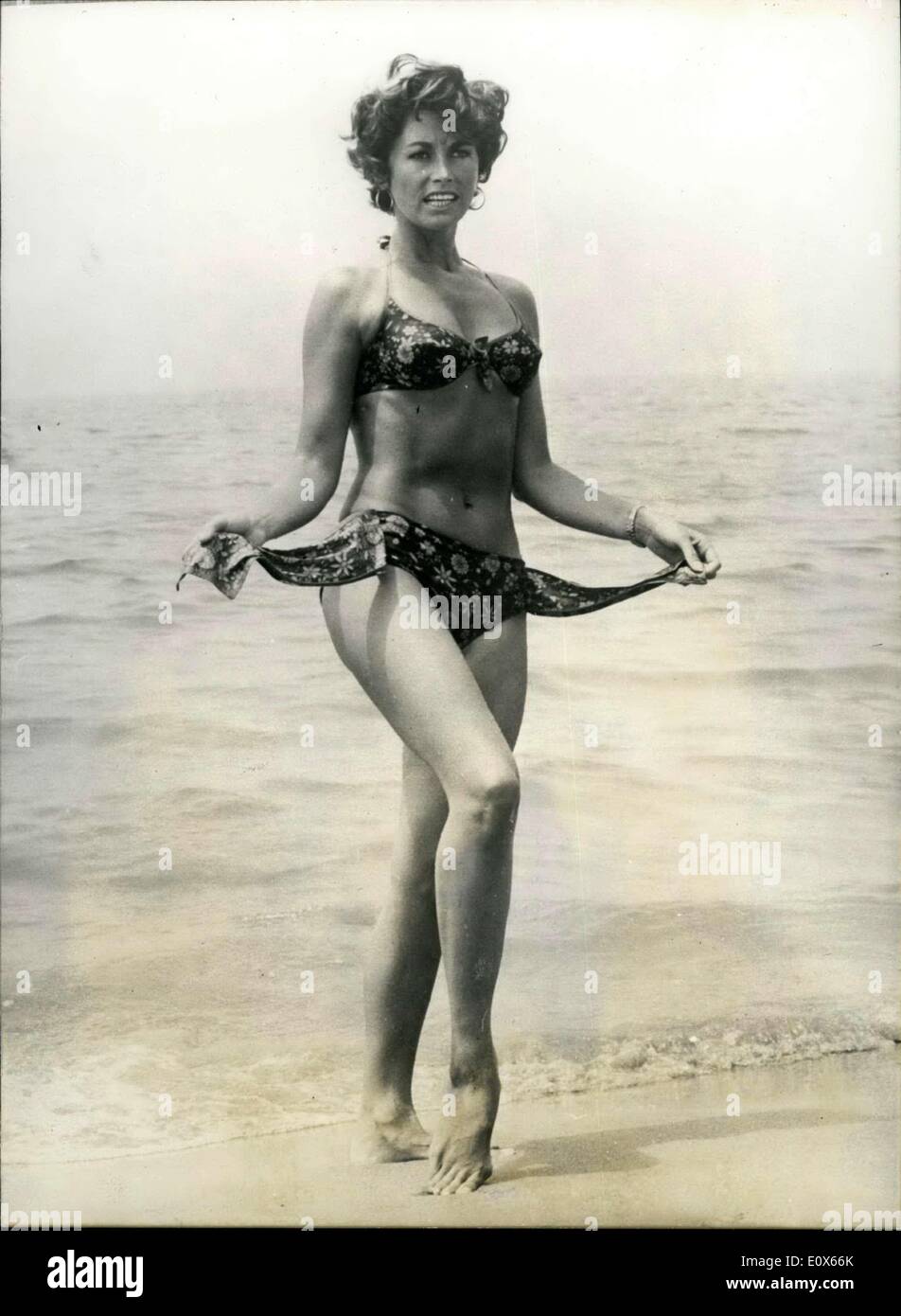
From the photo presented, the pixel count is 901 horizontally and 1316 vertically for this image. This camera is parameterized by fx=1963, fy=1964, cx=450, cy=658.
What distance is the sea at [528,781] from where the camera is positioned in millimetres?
5547

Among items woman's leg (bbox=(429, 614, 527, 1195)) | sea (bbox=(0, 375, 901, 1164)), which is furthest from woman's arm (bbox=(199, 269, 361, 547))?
woman's leg (bbox=(429, 614, 527, 1195))

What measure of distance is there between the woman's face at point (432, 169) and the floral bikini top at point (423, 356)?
19 centimetres

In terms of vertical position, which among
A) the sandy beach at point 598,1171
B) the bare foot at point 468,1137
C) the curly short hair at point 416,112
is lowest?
the sandy beach at point 598,1171

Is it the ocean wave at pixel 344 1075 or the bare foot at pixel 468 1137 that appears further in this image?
the ocean wave at pixel 344 1075

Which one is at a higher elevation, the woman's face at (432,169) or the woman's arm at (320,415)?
the woman's face at (432,169)

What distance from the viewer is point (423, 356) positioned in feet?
16.4

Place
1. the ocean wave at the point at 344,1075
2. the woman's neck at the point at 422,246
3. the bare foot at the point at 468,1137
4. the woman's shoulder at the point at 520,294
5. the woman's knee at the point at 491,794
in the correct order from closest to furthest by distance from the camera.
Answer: the woman's knee at the point at 491,794, the bare foot at the point at 468,1137, the woman's neck at the point at 422,246, the woman's shoulder at the point at 520,294, the ocean wave at the point at 344,1075

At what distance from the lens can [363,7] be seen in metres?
5.50

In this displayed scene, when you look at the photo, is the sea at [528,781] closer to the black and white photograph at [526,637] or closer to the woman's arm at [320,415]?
the black and white photograph at [526,637]

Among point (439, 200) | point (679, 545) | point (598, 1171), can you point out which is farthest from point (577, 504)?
point (598, 1171)

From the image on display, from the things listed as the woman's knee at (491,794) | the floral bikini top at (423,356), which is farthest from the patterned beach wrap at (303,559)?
the woman's knee at (491,794)

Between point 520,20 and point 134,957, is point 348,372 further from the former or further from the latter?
point 134,957

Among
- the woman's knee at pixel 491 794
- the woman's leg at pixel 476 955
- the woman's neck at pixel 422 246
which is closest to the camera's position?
the woman's knee at pixel 491 794

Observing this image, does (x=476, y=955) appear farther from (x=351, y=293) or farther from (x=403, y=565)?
(x=351, y=293)
